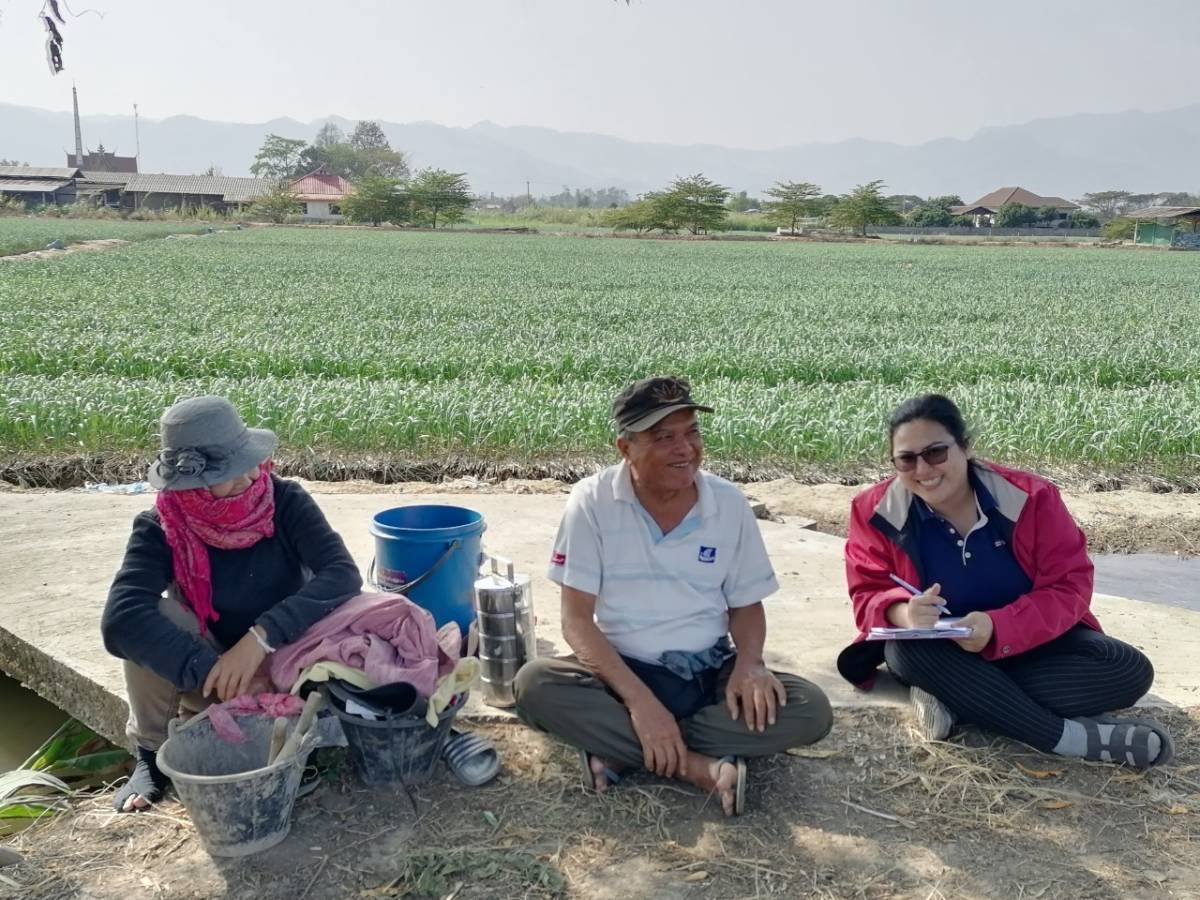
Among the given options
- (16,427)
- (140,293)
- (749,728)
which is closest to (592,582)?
(749,728)

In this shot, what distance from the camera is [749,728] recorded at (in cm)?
295

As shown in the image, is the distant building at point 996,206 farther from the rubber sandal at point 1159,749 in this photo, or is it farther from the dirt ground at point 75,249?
the rubber sandal at point 1159,749

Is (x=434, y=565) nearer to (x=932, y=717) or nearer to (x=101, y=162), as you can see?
(x=932, y=717)

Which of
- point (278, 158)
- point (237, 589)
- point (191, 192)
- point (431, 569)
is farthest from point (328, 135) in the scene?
point (237, 589)

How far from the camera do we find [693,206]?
70.1m

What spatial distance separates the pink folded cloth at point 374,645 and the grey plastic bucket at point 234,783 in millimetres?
193

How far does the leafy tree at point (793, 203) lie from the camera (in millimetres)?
75500

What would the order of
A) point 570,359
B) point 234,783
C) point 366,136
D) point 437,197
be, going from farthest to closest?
1. point 366,136
2. point 437,197
3. point 570,359
4. point 234,783

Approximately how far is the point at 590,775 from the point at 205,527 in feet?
4.43

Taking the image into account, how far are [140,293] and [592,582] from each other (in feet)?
57.5

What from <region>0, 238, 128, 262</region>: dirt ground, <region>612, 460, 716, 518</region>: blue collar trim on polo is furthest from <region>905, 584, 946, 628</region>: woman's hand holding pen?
<region>0, 238, 128, 262</region>: dirt ground

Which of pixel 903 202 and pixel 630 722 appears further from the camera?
pixel 903 202

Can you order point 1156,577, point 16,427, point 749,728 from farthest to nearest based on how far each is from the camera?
point 16,427
point 1156,577
point 749,728

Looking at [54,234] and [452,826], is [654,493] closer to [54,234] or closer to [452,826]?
[452,826]
